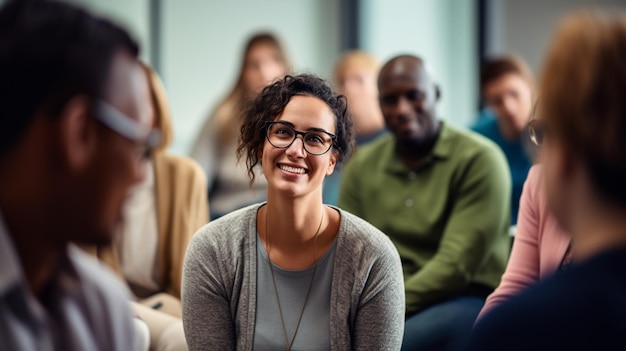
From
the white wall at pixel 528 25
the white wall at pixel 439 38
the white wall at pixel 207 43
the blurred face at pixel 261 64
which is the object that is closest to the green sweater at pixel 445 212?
the blurred face at pixel 261 64

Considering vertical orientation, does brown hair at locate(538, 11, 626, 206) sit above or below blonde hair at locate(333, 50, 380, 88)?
above

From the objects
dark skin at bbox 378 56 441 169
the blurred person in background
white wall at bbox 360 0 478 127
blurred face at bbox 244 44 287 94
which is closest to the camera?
the blurred person in background

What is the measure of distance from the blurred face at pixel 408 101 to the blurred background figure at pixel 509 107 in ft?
2.13

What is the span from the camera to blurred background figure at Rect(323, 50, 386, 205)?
13.0 ft

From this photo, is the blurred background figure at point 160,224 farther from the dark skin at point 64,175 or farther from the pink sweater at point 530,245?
the dark skin at point 64,175

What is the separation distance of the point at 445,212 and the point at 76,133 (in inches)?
69.0

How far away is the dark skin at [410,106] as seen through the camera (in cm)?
276

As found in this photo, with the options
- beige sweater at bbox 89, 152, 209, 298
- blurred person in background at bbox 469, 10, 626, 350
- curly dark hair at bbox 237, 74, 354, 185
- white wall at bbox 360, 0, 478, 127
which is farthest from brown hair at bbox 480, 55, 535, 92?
blurred person in background at bbox 469, 10, 626, 350

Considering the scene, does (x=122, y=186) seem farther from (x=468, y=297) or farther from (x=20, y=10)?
(x=468, y=297)

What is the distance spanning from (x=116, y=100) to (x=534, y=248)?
1.37 meters

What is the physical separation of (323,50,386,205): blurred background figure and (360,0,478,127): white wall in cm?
90

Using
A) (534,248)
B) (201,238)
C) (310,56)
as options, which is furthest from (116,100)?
(310,56)

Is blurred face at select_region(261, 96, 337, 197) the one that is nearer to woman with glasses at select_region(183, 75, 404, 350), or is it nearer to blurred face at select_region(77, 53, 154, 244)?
woman with glasses at select_region(183, 75, 404, 350)

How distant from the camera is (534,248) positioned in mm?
2111
